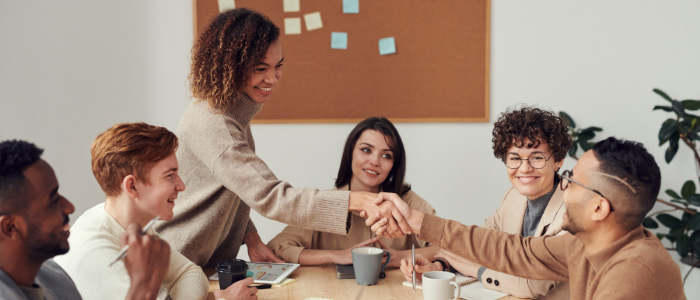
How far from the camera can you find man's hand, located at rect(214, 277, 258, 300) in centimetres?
127

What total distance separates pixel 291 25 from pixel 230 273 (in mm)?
1777

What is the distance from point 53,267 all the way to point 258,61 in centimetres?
85

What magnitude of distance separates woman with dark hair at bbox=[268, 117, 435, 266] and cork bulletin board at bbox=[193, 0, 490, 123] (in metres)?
0.68

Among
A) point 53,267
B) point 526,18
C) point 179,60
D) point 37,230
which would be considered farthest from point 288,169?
point 37,230

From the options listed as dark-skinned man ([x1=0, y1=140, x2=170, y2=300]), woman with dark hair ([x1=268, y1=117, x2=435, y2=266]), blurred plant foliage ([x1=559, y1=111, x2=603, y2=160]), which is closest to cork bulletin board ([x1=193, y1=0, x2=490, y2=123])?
blurred plant foliage ([x1=559, y1=111, x2=603, y2=160])

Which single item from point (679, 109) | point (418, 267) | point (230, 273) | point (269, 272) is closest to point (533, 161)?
point (418, 267)

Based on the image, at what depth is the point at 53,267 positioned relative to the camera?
1.01 meters

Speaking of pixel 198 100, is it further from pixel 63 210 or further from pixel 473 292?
pixel 473 292

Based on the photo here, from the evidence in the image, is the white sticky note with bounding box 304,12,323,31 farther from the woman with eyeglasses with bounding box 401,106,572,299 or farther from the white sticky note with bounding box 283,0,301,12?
the woman with eyeglasses with bounding box 401,106,572,299

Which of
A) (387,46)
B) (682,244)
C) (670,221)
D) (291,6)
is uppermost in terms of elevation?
(291,6)

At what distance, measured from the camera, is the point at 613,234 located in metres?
1.10

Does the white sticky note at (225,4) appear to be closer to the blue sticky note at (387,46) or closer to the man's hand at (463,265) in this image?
the blue sticky note at (387,46)

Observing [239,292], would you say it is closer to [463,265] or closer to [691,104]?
[463,265]

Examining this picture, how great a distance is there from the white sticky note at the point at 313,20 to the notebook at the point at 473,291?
5.69ft
